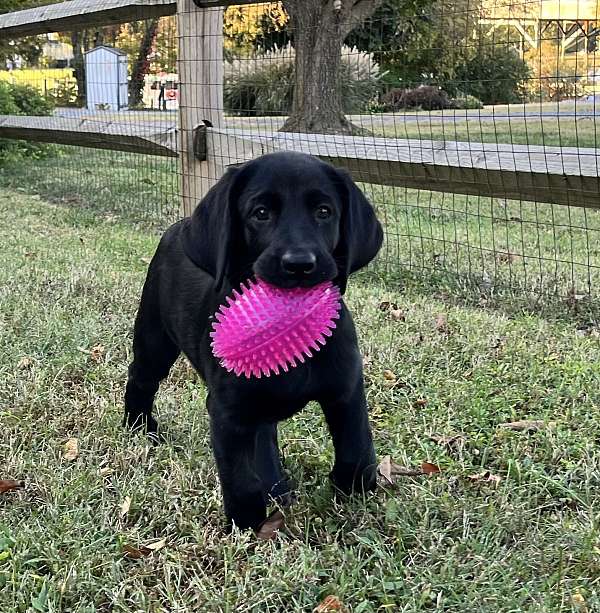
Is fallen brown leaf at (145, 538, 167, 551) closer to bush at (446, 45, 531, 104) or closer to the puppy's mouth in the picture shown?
the puppy's mouth

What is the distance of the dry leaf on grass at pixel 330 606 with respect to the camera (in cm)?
200

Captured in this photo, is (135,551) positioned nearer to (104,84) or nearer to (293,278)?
(293,278)

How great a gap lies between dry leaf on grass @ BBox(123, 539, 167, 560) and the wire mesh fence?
287 centimetres

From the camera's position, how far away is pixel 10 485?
2.69 meters

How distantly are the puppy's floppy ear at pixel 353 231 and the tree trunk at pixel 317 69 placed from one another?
4280 millimetres

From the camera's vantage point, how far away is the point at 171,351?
10.4ft

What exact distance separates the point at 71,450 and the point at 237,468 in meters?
0.89

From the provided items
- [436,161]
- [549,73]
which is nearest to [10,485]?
[436,161]

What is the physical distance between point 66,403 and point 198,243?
1.26 metres

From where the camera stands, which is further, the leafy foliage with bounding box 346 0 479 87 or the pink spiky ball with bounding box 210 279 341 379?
the leafy foliage with bounding box 346 0 479 87

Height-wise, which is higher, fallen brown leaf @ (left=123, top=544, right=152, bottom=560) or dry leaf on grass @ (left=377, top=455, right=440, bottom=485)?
dry leaf on grass @ (left=377, top=455, right=440, bottom=485)

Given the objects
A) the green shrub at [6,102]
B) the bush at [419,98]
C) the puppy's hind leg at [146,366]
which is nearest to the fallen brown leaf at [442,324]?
the puppy's hind leg at [146,366]

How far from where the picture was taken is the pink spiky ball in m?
2.20

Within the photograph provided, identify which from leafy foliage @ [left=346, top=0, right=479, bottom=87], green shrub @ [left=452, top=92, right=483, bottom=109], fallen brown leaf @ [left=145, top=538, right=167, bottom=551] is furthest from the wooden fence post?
fallen brown leaf @ [left=145, top=538, right=167, bottom=551]
